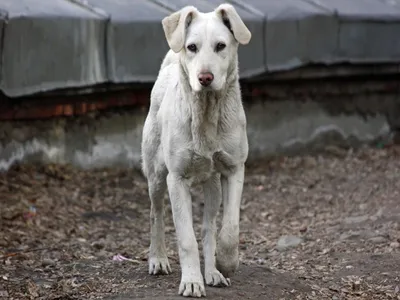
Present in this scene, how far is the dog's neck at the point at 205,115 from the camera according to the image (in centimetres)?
639

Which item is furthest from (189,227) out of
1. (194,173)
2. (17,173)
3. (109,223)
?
(17,173)

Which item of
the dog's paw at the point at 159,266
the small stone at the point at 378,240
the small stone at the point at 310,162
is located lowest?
the small stone at the point at 378,240

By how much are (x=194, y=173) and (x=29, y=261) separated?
212cm

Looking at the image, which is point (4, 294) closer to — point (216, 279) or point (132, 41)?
point (216, 279)

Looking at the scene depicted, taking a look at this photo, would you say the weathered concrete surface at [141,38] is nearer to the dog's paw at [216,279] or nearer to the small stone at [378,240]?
the small stone at [378,240]

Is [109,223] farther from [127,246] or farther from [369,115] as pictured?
[369,115]

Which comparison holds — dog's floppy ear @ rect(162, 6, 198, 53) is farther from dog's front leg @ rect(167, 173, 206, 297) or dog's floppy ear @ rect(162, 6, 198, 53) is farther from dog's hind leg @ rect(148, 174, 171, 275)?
dog's hind leg @ rect(148, 174, 171, 275)

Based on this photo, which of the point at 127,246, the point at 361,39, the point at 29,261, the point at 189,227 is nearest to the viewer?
the point at 189,227

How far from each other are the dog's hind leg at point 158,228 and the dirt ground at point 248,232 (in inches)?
3.9

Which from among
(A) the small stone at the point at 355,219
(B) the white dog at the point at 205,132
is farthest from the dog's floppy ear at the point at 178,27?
(A) the small stone at the point at 355,219

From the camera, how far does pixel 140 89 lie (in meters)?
11.4

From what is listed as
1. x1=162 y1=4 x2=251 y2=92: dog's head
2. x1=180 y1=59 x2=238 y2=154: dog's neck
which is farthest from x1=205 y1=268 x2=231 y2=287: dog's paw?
x1=162 y1=4 x2=251 y2=92: dog's head

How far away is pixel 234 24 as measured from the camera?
6355 millimetres

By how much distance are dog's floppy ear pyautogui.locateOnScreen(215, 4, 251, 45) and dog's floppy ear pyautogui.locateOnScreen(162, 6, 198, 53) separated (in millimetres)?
186
